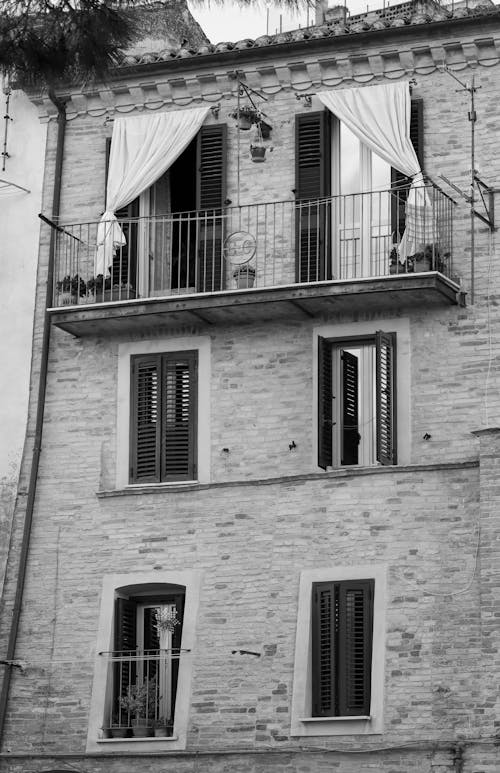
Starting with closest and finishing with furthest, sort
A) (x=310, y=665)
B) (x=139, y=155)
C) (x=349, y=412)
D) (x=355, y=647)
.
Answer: (x=355, y=647), (x=310, y=665), (x=349, y=412), (x=139, y=155)

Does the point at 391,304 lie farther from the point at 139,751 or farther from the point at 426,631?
the point at 139,751

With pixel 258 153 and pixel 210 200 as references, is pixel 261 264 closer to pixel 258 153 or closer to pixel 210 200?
pixel 210 200

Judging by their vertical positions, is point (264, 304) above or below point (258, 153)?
below

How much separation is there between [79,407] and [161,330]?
56.0 inches

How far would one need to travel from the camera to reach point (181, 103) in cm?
2717

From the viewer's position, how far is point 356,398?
2559 centimetres

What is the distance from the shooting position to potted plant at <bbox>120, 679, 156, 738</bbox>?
25.0m

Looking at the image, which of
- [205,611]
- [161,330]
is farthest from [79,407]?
[205,611]

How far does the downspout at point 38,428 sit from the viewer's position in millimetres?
25734

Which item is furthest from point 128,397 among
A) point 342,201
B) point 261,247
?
point 342,201

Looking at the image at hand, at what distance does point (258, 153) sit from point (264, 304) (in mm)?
2228

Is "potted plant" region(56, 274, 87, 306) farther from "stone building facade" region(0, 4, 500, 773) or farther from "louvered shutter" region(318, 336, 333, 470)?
"louvered shutter" region(318, 336, 333, 470)

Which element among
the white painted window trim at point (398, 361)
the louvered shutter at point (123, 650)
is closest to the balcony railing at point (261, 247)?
the white painted window trim at point (398, 361)

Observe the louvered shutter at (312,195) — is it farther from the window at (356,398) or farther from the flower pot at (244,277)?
the window at (356,398)
